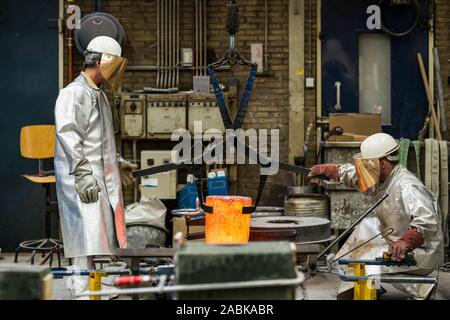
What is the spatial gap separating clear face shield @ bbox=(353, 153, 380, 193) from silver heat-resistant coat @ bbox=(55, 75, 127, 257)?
5.51ft

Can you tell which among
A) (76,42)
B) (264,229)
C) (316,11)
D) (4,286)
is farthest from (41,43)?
(4,286)

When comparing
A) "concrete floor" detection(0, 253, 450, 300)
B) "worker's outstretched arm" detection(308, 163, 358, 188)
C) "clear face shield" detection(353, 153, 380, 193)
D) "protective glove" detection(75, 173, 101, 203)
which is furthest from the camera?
"concrete floor" detection(0, 253, 450, 300)

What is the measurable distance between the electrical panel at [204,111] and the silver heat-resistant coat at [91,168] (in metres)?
3.52

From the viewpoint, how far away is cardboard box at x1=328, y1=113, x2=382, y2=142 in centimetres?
853

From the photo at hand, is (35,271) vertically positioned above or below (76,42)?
below

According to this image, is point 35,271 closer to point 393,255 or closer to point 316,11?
point 393,255

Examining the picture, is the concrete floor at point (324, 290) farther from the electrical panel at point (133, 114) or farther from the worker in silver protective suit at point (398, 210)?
the electrical panel at point (133, 114)

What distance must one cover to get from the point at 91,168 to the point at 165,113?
3.83 m

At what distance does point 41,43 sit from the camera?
29.7 feet

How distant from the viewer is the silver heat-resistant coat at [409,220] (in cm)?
516

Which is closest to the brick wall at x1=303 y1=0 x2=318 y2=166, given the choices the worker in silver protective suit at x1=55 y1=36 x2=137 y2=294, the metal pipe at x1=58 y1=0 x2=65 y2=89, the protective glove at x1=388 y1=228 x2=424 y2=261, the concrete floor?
the concrete floor

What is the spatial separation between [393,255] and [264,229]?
0.81m

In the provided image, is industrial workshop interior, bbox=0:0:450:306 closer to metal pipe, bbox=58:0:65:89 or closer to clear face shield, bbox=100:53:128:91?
metal pipe, bbox=58:0:65:89

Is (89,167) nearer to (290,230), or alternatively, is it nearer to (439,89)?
(290,230)
